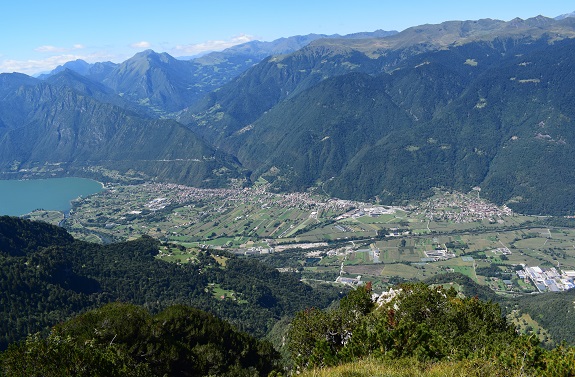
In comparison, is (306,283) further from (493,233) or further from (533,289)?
(493,233)

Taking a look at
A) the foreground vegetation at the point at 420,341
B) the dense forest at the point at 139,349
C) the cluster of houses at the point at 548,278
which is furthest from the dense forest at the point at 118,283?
the cluster of houses at the point at 548,278

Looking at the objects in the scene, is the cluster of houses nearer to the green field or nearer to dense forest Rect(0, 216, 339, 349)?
the green field

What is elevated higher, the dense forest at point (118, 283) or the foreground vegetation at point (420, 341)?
the foreground vegetation at point (420, 341)

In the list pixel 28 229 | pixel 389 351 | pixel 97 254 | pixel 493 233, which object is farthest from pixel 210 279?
pixel 493 233

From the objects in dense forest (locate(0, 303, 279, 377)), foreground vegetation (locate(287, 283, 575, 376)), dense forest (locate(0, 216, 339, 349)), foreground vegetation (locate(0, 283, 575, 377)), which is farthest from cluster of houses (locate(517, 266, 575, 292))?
dense forest (locate(0, 303, 279, 377))

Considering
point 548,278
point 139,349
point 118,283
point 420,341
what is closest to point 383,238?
point 548,278

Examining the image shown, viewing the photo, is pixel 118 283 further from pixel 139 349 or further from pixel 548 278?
pixel 548 278

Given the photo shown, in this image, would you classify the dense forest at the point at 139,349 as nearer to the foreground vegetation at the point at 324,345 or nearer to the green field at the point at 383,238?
the foreground vegetation at the point at 324,345
